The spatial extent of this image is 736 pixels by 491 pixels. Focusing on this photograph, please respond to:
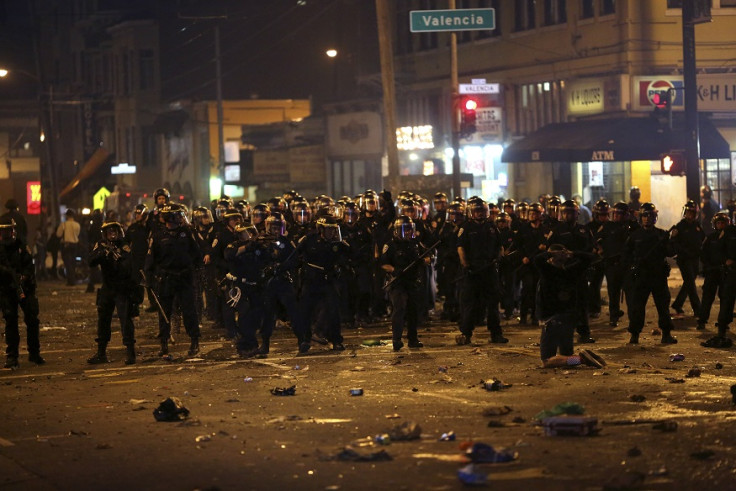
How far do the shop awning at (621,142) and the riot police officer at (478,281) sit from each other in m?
17.3

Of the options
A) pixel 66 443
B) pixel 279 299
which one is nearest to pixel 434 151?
pixel 279 299

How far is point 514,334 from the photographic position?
18859mm

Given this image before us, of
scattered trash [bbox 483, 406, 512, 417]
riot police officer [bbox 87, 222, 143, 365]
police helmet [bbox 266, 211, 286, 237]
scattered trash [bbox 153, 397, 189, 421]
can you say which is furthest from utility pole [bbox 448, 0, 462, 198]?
scattered trash [bbox 153, 397, 189, 421]

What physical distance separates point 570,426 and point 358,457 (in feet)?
5.87

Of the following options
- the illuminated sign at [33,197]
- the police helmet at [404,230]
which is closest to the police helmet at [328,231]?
the police helmet at [404,230]

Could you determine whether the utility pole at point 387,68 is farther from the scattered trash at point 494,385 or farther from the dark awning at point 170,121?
the dark awning at point 170,121

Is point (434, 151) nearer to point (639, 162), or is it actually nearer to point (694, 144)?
point (639, 162)

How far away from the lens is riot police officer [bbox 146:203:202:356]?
1683 cm

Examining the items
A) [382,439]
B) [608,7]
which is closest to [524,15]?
[608,7]

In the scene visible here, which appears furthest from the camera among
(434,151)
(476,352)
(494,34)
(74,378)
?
(434,151)

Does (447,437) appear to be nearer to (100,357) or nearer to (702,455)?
(702,455)

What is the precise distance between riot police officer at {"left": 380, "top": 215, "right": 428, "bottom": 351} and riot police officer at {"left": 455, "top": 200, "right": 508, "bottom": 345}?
24.3 inches

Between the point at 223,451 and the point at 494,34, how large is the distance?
3411cm

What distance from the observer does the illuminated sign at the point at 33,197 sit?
5003 centimetres
